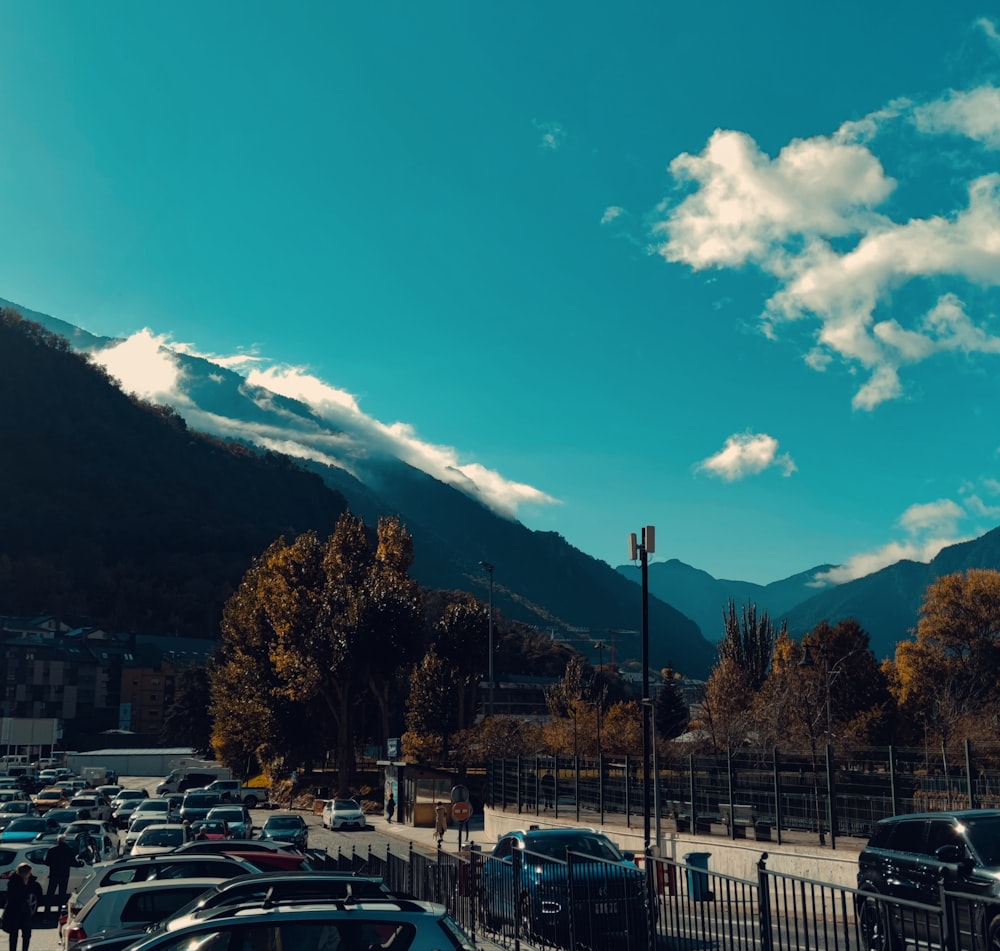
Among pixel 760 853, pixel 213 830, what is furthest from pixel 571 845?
pixel 213 830

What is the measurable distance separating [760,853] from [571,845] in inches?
314

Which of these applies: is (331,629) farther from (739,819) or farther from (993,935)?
(993,935)

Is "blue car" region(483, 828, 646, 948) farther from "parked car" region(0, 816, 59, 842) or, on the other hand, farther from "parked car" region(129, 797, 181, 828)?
"parked car" region(129, 797, 181, 828)

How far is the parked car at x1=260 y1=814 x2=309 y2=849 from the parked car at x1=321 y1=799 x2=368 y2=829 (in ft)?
31.2

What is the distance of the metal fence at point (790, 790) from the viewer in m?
22.0

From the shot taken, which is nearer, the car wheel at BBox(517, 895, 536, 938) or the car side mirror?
the car side mirror

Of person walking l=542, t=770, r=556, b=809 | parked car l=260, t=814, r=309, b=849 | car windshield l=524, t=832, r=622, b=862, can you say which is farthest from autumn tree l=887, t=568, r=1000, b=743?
car windshield l=524, t=832, r=622, b=862

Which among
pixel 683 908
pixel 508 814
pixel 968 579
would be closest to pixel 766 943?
pixel 683 908

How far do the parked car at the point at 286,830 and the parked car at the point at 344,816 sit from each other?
9522 mm

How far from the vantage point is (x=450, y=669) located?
203 ft

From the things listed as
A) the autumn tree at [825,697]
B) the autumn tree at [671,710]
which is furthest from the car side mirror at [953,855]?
the autumn tree at [671,710]

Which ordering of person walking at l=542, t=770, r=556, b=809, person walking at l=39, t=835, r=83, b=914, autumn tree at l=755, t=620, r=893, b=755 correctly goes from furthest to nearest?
autumn tree at l=755, t=620, r=893, b=755 → person walking at l=542, t=770, r=556, b=809 → person walking at l=39, t=835, r=83, b=914

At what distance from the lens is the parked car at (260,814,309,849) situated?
121 feet

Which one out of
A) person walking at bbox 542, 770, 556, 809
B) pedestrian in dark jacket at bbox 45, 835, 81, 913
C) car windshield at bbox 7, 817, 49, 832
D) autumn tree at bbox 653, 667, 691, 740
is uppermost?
autumn tree at bbox 653, 667, 691, 740
